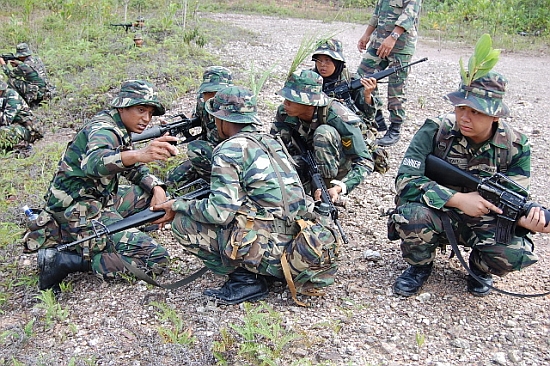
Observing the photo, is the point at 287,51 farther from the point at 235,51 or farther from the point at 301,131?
the point at 301,131

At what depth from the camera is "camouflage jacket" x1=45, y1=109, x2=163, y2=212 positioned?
368 cm

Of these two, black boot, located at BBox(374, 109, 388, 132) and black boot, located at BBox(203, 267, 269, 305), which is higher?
black boot, located at BBox(374, 109, 388, 132)

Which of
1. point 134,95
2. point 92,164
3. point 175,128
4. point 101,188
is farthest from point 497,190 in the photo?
point 175,128

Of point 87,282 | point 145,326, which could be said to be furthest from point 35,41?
point 145,326

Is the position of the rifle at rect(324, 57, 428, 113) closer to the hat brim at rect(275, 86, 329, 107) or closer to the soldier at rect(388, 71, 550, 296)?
the hat brim at rect(275, 86, 329, 107)

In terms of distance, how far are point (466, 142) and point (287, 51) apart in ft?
29.2

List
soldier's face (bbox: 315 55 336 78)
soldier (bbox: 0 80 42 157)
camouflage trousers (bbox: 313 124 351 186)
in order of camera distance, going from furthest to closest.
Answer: soldier (bbox: 0 80 42 157)
soldier's face (bbox: 315 55 336 78)
camouflage trousers (bbox: 313 124 351 186)

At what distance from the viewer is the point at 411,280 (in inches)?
144

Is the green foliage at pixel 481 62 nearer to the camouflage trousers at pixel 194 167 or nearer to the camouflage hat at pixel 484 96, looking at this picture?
the camouflage hat at pixel 484 96

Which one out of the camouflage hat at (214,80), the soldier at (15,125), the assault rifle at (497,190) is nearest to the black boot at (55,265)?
the camouflage hat at (214,80)

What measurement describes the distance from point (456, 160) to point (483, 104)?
468mm

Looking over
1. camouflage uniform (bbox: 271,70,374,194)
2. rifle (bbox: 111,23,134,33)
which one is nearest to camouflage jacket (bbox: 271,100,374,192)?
camouflage uniform (bbox: 271,70,374,194)

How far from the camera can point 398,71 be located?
6.34 m

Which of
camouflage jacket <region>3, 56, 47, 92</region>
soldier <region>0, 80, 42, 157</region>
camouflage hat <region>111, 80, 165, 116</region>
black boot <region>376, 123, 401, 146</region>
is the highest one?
camouflage hat <region>111, 80, 165, 116</region>
